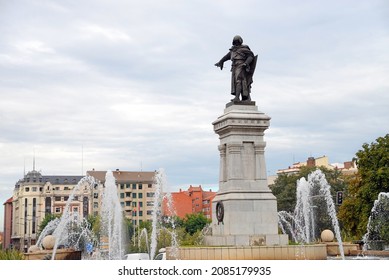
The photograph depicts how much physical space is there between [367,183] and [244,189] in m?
23.5

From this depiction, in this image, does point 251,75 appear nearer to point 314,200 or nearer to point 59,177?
point 314,200

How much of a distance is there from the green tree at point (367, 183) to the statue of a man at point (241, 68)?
2169 cm

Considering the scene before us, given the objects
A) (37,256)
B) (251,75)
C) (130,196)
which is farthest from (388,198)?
(130,196)

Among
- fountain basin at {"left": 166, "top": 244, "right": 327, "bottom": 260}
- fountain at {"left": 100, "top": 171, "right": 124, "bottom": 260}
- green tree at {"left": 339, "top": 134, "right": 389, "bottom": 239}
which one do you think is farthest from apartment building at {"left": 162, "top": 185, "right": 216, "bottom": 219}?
fountain basin at {"left": 166, "top": 244, "right": 327, "bottom": 260}

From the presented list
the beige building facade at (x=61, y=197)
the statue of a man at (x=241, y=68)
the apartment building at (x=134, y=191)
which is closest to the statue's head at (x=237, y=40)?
the statue of a man at (x=241, y=68)

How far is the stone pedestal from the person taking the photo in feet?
72.0

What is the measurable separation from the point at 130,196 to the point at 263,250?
322 feet

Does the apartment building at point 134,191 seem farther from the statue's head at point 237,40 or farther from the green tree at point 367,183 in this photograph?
the statue's head at point 237,40

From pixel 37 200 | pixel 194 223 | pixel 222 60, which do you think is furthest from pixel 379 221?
pixel 37 200

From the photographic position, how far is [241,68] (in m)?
23.9

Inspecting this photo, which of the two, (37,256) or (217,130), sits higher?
(217,130)

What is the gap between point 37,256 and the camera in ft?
75.7

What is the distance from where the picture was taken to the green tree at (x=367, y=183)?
140 feet
